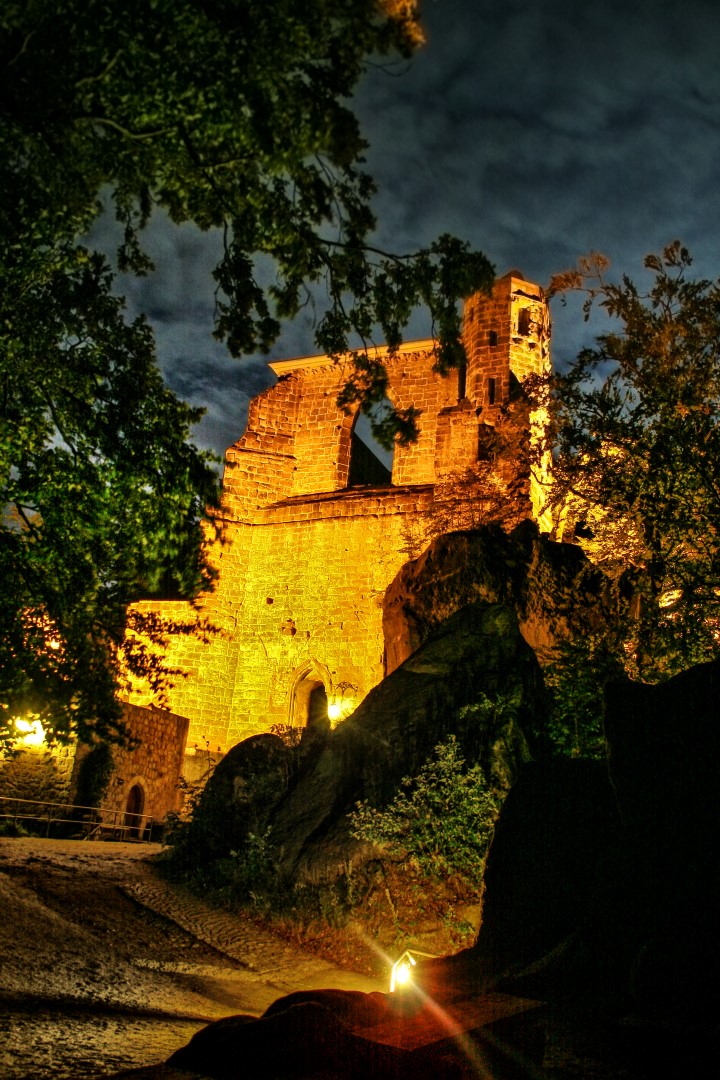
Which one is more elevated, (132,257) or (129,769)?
(132,257)

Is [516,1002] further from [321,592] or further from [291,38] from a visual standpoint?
[321,592]

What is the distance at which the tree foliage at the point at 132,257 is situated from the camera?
5.00 metres

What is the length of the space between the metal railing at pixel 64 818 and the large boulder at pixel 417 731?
462 cm

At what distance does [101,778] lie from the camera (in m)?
14.1

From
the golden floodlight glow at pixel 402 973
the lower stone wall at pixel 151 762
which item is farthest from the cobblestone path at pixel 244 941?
the lower stone wall at pixel 151 762

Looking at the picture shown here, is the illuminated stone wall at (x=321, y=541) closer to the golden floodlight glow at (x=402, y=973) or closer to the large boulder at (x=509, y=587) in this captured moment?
the large boulder at (x=509, y=587)

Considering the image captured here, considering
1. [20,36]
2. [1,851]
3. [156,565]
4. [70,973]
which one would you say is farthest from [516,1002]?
[1,851]

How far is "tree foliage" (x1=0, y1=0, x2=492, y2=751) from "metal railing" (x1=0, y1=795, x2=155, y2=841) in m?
4.28

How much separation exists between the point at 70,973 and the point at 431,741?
202 inches

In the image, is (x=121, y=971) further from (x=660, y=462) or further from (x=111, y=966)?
(x=660, y=462)

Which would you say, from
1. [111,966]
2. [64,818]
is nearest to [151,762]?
[64,818]

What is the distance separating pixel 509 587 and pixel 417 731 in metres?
4.21

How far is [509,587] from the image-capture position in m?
13.6

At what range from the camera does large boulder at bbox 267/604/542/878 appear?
9.51 meters
